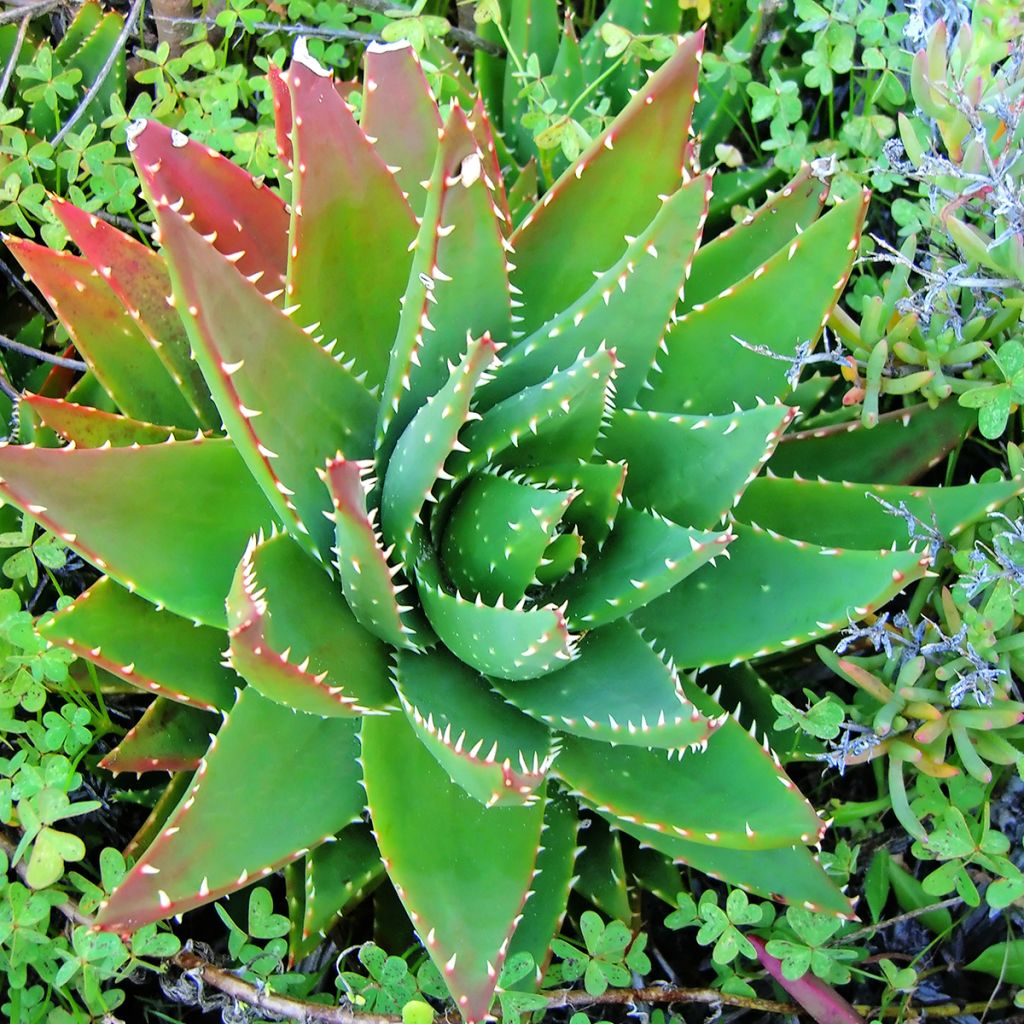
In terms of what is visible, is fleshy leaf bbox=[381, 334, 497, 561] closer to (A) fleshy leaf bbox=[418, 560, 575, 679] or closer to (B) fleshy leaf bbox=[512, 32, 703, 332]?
(A) fleshy leaf bbox=[418, 560, 575, 679]

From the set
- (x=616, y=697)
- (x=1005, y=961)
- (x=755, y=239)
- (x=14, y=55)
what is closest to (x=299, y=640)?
(x=616, y=697)

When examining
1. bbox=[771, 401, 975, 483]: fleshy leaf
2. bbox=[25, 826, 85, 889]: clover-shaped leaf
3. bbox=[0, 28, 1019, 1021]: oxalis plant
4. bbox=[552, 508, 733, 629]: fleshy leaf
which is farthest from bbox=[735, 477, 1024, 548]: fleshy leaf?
bbox=[25, 826, 85, 889]: clover-shaped leaf

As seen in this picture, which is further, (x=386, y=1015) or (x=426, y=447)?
(x=386, y=1015)

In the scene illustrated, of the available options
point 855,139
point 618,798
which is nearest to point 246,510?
point 618,798

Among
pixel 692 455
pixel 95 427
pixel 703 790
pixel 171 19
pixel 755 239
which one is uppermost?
pixel 171 19

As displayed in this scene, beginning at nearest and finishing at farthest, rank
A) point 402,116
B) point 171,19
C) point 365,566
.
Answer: point 365,566
point 402,116
point 171,19

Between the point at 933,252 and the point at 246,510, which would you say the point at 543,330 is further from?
the point at 933,252

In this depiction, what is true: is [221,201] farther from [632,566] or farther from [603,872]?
[603,872]
